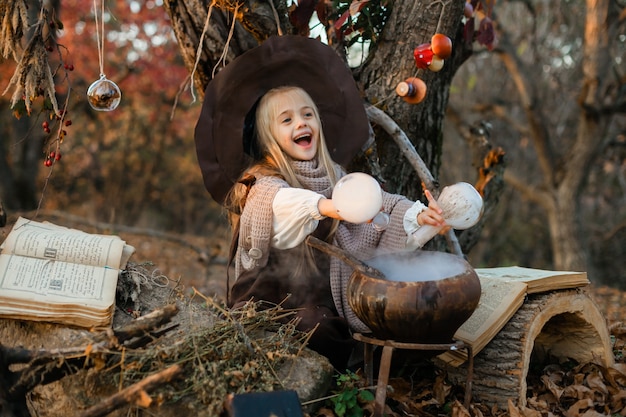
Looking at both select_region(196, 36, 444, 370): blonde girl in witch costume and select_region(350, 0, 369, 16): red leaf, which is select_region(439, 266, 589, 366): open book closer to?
select_region(196, 36, 444, 370): blonde girl in witch costume

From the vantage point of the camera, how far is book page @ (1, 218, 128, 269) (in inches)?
111

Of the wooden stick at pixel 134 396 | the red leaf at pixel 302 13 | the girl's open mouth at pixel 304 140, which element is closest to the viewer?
the wooden stick at pixel 134 396

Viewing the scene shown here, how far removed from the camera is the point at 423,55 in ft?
11.2

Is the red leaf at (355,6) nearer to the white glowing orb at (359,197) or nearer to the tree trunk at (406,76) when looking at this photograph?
the tree trunk at (406,76)

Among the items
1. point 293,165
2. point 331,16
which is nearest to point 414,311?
point 293,165

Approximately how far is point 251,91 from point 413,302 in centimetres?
137

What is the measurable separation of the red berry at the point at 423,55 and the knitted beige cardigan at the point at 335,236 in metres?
0.77

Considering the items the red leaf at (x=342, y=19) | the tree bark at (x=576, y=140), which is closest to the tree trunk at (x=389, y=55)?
the red leaf at (x=342, y=19)

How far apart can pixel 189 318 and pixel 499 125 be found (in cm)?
882

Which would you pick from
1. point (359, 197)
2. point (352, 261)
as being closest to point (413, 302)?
point (352, 261)

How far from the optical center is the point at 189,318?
9.33ft

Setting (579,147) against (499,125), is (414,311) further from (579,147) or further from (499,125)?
(499,125)

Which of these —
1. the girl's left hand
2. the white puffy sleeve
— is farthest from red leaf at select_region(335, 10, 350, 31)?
the girl's left hand

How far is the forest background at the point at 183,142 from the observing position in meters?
8.94
